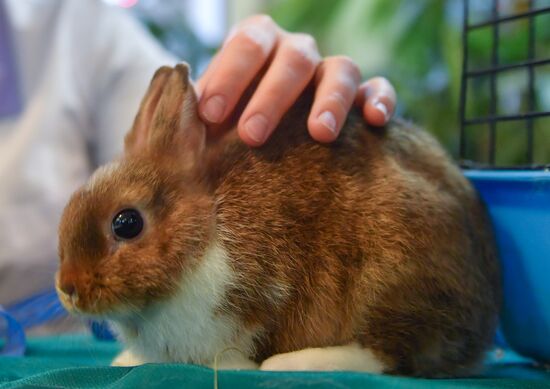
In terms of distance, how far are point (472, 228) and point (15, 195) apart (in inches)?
41.6

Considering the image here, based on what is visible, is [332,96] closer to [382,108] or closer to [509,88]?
[382,108]

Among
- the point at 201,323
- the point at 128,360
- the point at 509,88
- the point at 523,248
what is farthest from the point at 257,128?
the point at 509,88

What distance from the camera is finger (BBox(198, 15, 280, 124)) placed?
939mm

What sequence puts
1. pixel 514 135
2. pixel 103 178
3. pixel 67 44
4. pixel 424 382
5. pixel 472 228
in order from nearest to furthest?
pixel 424 382, pixel 103 178, pixel 472 228, pixel 67 44, pixel 514 135

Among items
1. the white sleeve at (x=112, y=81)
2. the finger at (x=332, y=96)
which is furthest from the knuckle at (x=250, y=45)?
the white sleeve at (x=112, y=81)

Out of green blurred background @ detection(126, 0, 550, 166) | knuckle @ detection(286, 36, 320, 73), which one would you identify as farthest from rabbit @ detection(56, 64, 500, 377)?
green blurred background @ detection(126, 0, 550, 166)

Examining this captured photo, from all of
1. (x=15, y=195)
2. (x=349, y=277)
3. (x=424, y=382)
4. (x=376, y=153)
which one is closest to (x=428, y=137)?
(x=376, y=153)

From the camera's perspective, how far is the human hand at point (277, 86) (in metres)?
0.92

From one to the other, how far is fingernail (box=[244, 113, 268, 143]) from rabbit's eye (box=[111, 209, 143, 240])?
0.20 metres

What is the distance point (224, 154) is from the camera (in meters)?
0.93

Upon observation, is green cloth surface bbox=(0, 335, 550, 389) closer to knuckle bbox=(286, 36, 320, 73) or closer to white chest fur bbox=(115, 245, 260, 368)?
white chest fur bbox=(115, 245, 260, 368)

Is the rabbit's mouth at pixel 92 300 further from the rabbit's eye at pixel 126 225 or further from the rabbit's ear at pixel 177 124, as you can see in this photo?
the rabbit's ear at pixel 177 124

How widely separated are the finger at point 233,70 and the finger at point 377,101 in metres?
0.17

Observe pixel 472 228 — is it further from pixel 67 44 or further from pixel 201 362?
pixel 67 44
